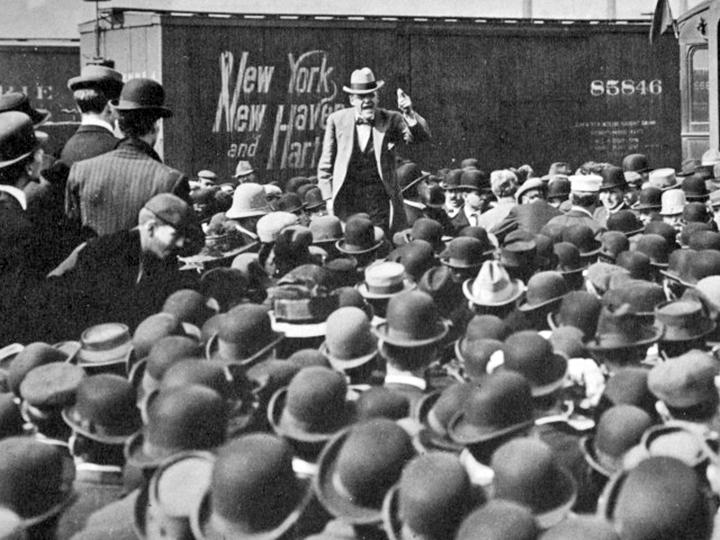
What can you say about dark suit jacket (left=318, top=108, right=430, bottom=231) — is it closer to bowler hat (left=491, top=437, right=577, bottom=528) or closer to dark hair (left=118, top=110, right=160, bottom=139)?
dark hair (left=118, top=110, right=160, bottom=139)

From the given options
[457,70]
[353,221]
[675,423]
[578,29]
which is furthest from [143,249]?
[578,29]

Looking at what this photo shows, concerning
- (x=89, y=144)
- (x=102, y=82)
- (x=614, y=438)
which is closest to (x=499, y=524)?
(x=614, y=438)

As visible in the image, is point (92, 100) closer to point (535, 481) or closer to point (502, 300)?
point (502, 300)

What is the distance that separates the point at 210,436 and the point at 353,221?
3027 mm

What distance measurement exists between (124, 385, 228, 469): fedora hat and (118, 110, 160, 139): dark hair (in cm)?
219

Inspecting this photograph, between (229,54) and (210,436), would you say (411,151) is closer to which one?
(229,54)

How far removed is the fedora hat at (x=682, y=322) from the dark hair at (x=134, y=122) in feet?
8.02

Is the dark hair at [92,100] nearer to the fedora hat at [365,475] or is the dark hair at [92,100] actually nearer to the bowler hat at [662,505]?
the fedora hat at [365,475]

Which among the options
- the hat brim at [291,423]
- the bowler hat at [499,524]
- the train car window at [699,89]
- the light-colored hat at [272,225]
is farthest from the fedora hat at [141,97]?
the train car window at [699,89]

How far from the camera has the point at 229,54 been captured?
1592cm

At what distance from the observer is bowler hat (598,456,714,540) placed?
2043 millimetres

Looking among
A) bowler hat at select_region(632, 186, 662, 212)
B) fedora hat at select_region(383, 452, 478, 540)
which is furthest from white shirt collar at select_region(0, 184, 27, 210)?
bowler hat at select_region(632, 186, 662, 212)

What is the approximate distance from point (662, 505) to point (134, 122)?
322cm

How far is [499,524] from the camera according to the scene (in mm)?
2041
